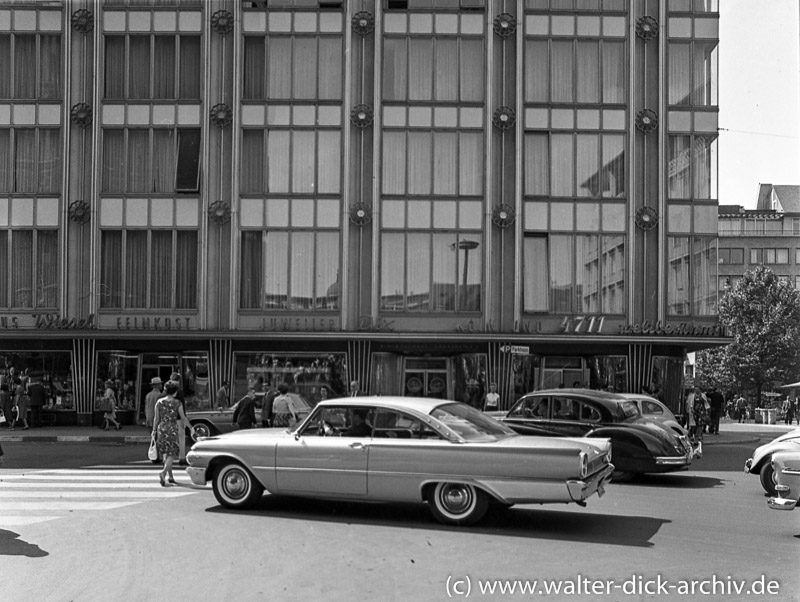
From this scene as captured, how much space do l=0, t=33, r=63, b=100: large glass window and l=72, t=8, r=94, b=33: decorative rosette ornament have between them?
0.79m

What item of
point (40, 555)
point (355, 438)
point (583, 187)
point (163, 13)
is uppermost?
point (163, 13)

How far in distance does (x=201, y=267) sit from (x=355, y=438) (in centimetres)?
2381

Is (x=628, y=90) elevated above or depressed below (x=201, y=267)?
above

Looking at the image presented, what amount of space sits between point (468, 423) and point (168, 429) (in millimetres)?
5459

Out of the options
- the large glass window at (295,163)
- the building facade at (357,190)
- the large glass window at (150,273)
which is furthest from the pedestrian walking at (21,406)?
the large glass window at (295,163)

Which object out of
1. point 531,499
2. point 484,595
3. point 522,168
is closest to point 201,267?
point 522,168

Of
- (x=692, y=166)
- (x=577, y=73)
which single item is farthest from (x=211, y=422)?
(x=692, y=166)

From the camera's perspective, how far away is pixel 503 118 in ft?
112

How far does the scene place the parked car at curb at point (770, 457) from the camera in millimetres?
13206

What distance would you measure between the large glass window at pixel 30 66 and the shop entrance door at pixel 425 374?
15502 millimetres

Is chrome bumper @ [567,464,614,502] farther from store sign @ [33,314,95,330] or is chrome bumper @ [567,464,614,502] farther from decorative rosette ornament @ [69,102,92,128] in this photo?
decorative rosette ornament @ [69,102,92,128]

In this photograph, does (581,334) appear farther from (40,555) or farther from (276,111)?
(40,555)

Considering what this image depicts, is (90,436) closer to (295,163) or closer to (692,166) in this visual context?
(295,163)

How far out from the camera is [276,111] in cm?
3450
